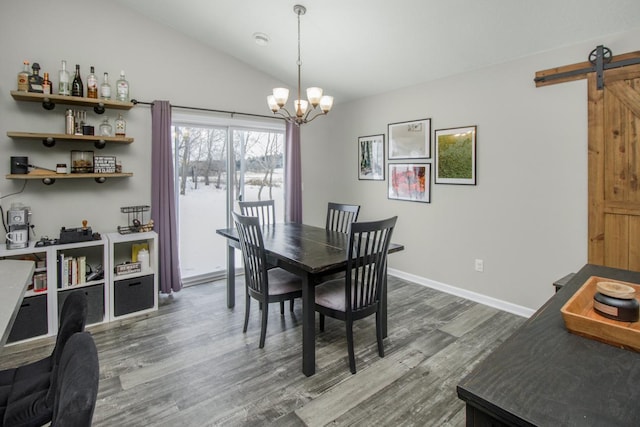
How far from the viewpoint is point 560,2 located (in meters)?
2.35

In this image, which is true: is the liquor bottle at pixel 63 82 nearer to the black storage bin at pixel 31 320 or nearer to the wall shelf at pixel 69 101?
the wall shelf at pixel 69 101

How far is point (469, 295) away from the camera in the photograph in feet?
11.8

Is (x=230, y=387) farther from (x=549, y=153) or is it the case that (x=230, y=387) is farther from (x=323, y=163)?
(x=323, y=163)

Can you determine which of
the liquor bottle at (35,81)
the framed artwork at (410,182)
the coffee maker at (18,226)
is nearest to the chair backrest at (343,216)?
the framed artwork at (410,182)

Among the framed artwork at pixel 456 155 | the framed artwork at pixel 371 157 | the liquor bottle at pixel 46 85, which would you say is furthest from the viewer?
the framed artwork at pixel 371 157

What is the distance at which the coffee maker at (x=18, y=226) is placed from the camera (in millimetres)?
2779

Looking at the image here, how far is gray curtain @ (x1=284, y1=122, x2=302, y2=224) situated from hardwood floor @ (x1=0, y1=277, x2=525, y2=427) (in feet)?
5.22

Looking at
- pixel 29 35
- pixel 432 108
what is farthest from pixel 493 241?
pixel 29 35

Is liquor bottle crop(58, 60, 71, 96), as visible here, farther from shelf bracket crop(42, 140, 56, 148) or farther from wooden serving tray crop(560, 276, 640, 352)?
wooden serving tray crop(560, 276, 640, 352)

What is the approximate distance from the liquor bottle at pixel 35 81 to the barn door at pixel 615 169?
15.1ft

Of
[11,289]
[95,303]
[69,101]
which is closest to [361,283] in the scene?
[11,289]

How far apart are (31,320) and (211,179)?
221 centimetres

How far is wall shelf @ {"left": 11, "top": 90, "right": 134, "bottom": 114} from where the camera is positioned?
2.82 m

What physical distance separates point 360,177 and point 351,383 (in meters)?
3.16
